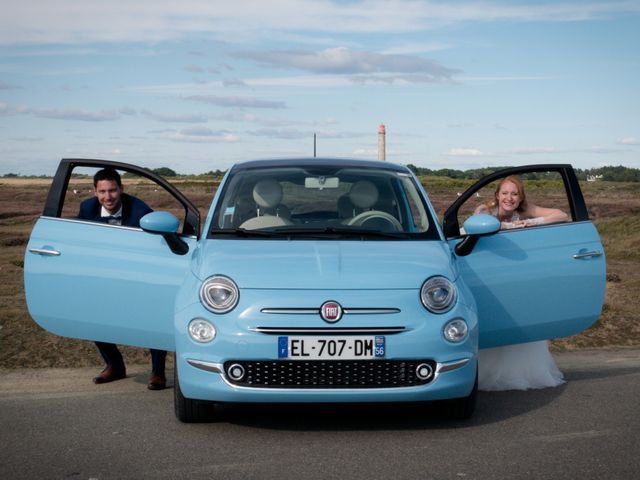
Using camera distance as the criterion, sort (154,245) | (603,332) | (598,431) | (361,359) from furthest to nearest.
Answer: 1. (603,332)
2. (154,245)
3. (598,431)
4. (361,359)

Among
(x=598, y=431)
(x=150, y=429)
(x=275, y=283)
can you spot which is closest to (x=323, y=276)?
(x=275, y=283)

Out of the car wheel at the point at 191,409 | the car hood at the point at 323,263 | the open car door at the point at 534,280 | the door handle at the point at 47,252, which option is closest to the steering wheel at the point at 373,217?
the open car door at the point at 534,280

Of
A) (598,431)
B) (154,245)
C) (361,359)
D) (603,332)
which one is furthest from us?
(603,332)

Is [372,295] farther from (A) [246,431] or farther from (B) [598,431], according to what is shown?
(B) [598,431]

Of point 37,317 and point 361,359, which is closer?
point 361,359

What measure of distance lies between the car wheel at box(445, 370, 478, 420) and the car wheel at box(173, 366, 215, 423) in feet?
4.87

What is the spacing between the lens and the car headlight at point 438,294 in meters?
5.83

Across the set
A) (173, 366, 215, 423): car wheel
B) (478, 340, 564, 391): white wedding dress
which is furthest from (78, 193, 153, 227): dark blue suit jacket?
(478, 340, 564, 391): white wedding dress

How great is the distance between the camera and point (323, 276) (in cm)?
585

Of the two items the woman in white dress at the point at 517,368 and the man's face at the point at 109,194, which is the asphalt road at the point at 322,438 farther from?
the man's face at the point at 109,194

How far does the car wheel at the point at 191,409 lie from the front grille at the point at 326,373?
492 mm

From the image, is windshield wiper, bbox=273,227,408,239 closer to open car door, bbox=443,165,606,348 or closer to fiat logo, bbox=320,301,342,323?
open car door, bbox=443,165,606,348

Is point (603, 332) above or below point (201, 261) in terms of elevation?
below

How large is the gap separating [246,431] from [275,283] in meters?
0.99
